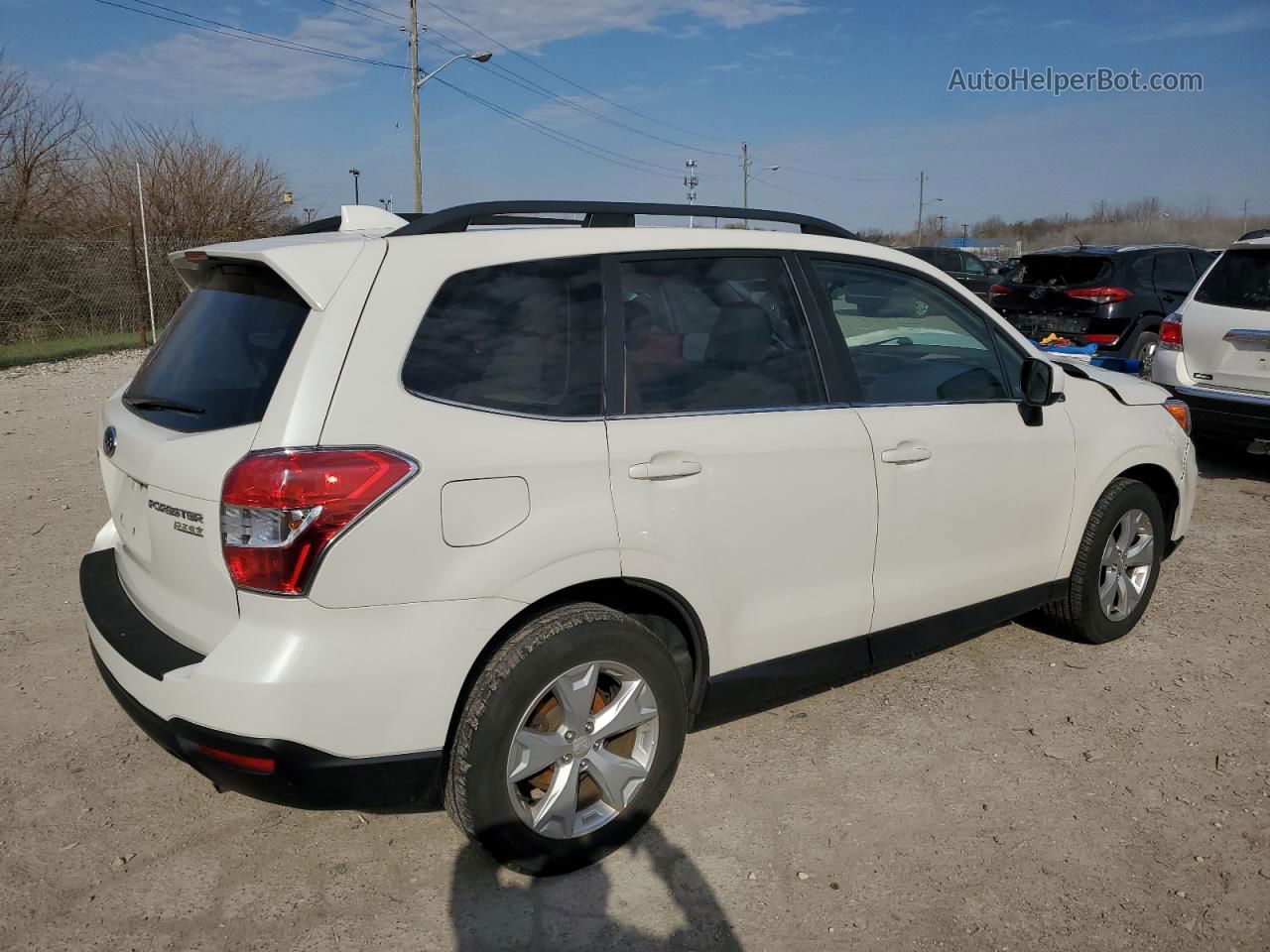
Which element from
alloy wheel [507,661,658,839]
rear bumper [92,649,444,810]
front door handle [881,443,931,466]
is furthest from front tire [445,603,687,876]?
front door handle [881,443,931,466]

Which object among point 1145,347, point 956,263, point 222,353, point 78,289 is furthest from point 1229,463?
point 956,263

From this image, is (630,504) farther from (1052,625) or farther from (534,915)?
(1052,625)

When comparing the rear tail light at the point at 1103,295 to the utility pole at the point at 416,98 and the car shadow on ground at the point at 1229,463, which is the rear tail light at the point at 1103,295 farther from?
the utility pole at the point at 416,98

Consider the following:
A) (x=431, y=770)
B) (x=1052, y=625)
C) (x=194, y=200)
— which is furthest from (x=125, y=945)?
(x=194, y=200)

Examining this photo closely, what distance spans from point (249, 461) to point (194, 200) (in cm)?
2265

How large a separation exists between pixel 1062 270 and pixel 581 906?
10.7 metres

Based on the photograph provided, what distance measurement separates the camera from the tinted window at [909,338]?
3.56 meters

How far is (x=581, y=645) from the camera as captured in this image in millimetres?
2723

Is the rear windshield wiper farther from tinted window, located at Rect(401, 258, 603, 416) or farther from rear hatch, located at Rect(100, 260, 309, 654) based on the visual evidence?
tinted window, located at Rect(401, 258, 603, 416)

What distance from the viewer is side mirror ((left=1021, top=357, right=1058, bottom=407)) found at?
3.82 metres

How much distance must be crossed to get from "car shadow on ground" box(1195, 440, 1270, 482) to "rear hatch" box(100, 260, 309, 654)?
7346mm

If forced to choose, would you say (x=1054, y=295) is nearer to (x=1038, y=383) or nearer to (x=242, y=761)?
(x=1038, y=383)

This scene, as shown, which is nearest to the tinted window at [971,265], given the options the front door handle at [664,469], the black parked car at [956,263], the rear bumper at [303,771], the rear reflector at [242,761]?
the black parked car at [956,263]

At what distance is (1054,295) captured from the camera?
37.7ft
